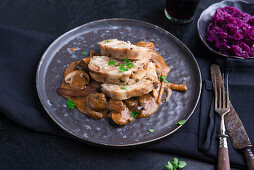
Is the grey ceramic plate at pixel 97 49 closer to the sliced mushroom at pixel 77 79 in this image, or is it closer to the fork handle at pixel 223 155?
the sliced mushroom at pixel 77 79

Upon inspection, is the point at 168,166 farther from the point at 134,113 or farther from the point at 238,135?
the point at 238,135

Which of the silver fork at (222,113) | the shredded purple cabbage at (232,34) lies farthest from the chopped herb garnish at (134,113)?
the shredded purple cabbage at (232,34)

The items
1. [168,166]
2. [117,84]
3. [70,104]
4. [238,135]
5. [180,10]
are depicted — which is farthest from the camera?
[180,10]

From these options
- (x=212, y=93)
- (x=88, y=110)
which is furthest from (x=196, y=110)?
(x=88, y=110)

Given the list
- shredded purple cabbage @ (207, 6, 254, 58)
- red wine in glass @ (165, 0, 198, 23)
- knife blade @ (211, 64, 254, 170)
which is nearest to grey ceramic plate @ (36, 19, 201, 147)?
knife blade @ (211, 64, 254, 170)

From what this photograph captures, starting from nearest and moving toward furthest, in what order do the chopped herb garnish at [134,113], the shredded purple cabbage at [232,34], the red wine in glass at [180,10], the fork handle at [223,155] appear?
the fork handle at [223,155] < the chopped herb garnish at [134,113] < the shredded purple cabbage at [232,34] < the red wine in glass at [180,10]

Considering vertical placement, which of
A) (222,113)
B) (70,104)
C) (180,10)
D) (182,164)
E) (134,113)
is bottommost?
(182,164)

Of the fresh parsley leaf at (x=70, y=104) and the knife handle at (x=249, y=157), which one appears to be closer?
the knife handle at (x=249, y=157)

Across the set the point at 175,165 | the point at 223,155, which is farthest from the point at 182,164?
the point at 223,155
